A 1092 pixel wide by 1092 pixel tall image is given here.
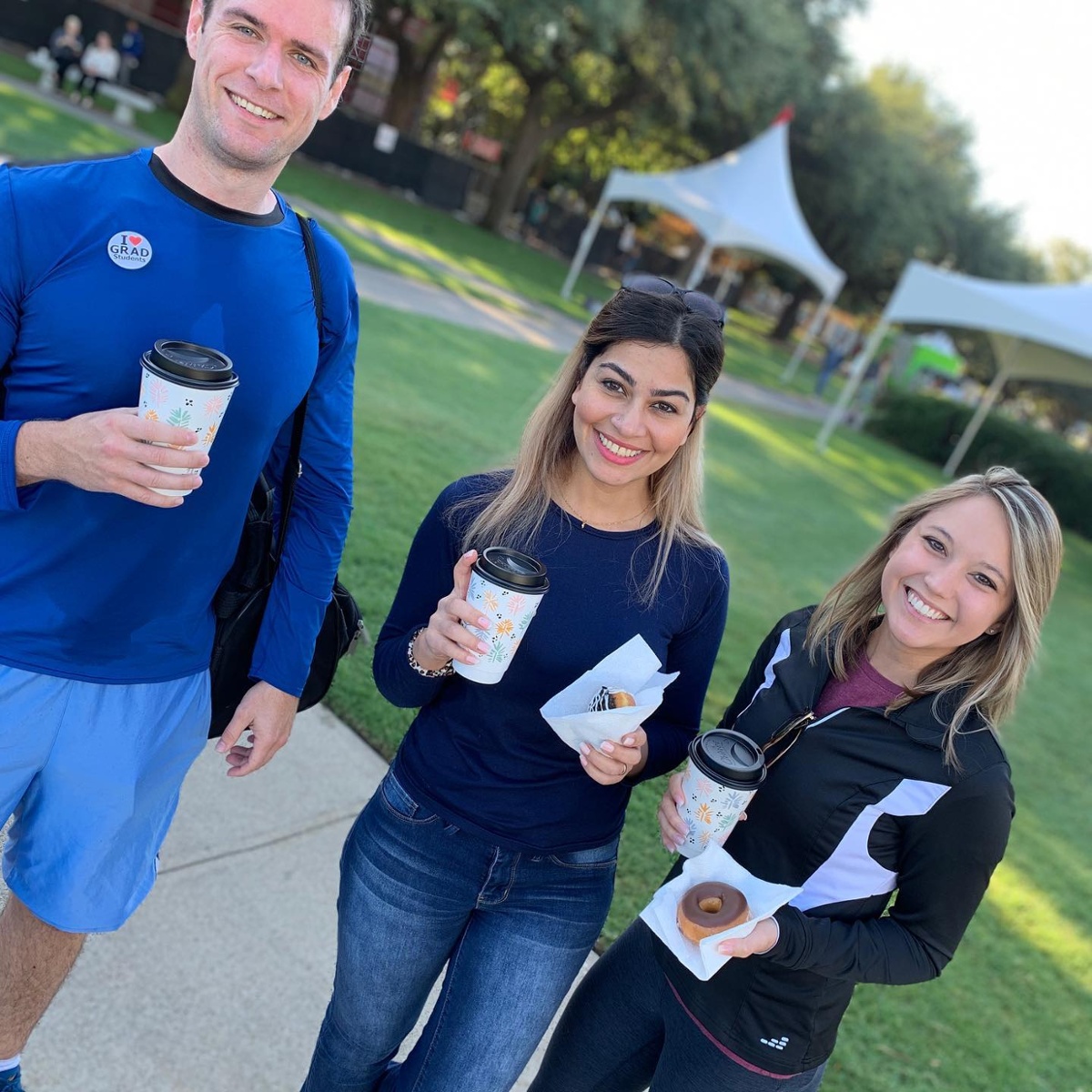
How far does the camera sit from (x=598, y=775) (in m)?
1.83

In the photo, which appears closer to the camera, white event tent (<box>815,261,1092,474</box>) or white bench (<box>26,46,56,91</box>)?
white event tent (<box>815,261,1092,474</box>)

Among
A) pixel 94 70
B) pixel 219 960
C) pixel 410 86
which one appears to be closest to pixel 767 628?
pixel 219 960

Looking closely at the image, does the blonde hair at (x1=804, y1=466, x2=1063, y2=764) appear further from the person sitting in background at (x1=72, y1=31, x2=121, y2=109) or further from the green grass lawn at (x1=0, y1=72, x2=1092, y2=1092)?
the person sitting in background at (x1=72, y1=31, x2=121, y2=109)

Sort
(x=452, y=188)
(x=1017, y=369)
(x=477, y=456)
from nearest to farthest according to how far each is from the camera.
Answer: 1. (x=477, y=456)
2. (x=1017, y=369)
3. (x=452, y=188)

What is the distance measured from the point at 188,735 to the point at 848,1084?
103 inches

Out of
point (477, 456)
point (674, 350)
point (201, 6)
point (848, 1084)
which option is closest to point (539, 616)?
point (674, 350)

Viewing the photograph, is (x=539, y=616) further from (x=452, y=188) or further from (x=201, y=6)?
(x=452, y=188)

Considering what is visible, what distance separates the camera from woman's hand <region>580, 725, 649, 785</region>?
1808mm

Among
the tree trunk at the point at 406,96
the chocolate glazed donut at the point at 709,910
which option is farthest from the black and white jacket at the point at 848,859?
the tree trunk at the point at 406,96

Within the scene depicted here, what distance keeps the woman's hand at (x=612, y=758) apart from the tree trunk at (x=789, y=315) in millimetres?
38742

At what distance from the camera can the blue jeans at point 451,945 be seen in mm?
1941

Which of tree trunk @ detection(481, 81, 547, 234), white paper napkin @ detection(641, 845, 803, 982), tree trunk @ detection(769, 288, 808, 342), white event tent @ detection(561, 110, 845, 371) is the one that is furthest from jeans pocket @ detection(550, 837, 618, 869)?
tree trunk @ detection(769, 288, 808, 342)

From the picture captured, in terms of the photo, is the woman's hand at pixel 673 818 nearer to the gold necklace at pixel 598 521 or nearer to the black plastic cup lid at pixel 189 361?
the gold necklace at pixel 598 521

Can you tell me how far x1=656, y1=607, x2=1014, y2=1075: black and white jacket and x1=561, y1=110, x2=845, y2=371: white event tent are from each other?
17.6 m
